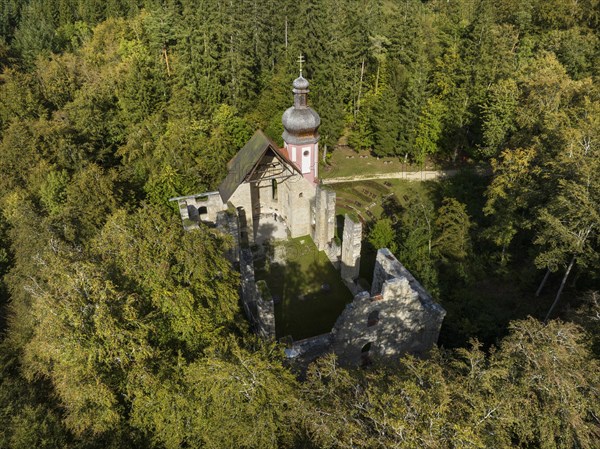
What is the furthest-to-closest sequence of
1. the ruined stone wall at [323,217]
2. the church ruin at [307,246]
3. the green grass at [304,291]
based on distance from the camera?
1. the ruined stone wall at [323,217]
2. the green grass at [304,291]
3. the church ruin at [307,246]

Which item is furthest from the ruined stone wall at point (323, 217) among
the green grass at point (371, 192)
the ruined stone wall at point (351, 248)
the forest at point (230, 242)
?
the green grass at point (371, 192)

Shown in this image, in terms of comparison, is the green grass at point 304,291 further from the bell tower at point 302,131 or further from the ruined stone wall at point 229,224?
the bell tower at point 302,131

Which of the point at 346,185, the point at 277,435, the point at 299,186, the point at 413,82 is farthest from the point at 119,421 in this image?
the point at 413,82

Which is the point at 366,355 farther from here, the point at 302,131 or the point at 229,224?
the point at 302,131

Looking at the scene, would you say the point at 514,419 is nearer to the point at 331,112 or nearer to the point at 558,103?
the point at 558,103

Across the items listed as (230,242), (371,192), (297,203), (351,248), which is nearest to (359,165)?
(371,192)

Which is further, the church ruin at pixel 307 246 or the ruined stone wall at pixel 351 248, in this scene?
the ruined stone wall at pixel 351 248
